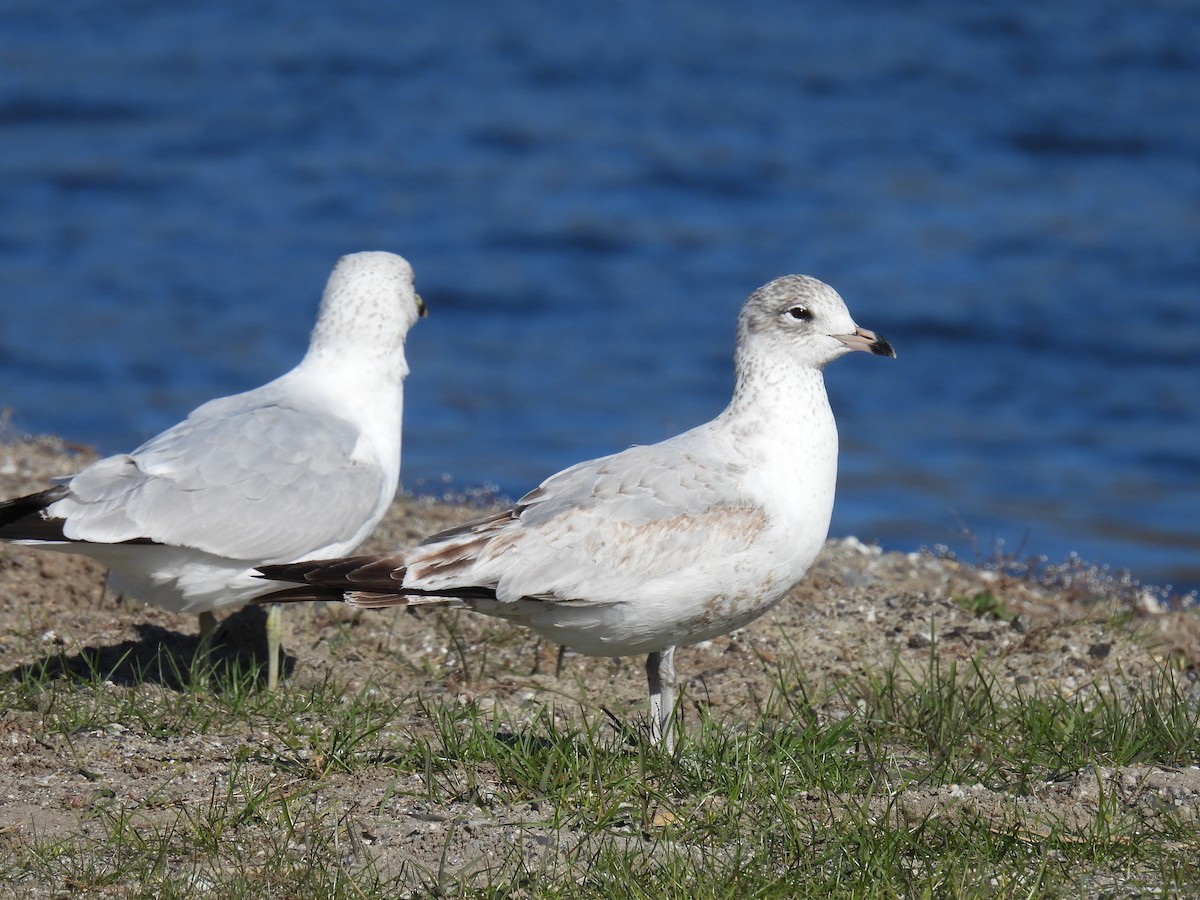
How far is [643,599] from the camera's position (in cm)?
452

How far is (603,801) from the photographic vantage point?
4125 millimetres

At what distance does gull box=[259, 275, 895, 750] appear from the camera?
14.8ft

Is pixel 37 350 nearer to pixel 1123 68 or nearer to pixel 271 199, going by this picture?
pixel 271 199

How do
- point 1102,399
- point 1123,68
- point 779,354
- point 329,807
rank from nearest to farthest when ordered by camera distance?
point 329,807 < point 779,354 < point 1102,399 < point 1123,68

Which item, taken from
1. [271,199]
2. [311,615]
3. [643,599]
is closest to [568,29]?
[271,199]

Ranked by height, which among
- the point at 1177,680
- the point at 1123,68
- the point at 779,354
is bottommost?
the point at 1177,680

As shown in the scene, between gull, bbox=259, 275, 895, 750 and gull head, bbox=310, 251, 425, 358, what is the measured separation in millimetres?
1836

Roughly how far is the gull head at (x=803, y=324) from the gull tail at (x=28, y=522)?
2.41 m

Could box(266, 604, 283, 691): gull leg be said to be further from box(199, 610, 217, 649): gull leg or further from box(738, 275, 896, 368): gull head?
box(738, 275, 896, 368): gull head

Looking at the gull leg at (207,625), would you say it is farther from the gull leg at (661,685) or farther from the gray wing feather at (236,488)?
the gull leg at (661,685)

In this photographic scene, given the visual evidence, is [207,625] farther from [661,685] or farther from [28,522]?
[661,685]

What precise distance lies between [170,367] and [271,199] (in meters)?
3.84

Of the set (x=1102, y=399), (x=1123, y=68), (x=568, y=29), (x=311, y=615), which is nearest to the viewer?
(x=311, y=615)

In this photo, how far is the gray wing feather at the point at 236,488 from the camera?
537 cm
